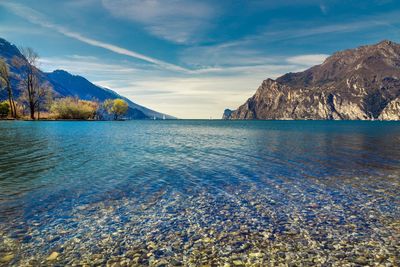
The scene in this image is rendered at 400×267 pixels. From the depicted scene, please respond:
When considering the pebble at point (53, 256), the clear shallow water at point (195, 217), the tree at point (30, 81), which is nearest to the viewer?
→ the pebble at point (53, 256)

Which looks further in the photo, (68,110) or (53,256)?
(68,110)

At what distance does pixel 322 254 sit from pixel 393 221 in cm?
626

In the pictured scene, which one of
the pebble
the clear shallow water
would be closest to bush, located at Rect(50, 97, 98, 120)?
the clear shallow water

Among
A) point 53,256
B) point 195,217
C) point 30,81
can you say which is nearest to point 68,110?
point 30,81

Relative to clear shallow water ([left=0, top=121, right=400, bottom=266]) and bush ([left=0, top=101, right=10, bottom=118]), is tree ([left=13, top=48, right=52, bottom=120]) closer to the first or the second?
bush ([left=0, top=101, right=10, bottom=118])

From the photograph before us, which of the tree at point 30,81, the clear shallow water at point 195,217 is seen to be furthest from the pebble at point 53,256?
the tree at point 30,81

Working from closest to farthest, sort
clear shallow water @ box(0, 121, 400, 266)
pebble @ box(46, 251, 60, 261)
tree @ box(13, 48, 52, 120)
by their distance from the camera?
pebble @ box(46, 251, 60, 261) < clear shallow water @ box(0, 121, 400, 266) < tree @ box(13, 48, 52, 120)

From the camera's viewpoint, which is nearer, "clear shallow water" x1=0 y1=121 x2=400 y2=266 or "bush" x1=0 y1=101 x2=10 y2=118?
"clear shallow water" x1=0 y1=121 x2=400 y2=266

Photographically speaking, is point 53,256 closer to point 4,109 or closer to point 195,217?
point 195,217

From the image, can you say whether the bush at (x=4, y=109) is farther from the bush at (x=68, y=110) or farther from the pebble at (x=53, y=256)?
the pebble at (x=53, y=256)

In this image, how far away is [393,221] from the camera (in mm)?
13719

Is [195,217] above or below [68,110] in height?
below

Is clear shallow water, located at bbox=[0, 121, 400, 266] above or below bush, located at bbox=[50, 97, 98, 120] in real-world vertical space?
below

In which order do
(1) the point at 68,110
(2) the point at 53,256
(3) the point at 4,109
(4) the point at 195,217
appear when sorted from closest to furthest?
(2) the point at 53,256
(4) the point at 195,217
(3) the point at 4,109
(1) the point at 68,110
